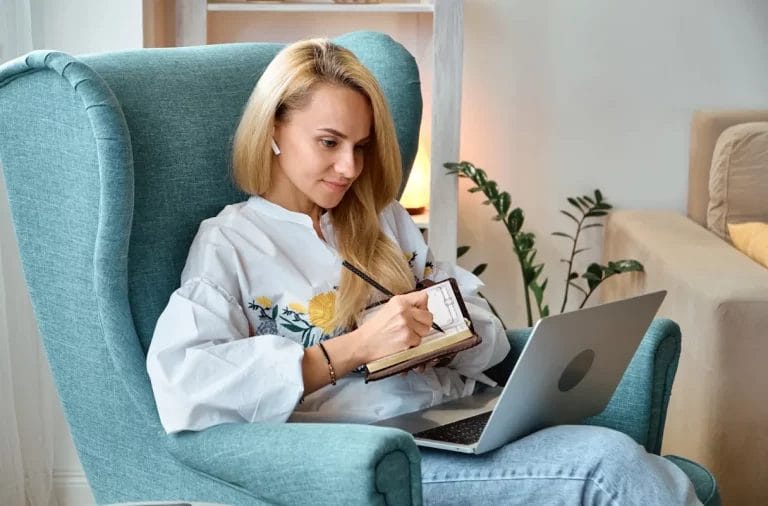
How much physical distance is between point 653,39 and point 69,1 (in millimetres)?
1613

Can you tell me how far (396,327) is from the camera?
1627 mm

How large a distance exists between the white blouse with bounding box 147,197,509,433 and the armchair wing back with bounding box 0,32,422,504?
69 mm

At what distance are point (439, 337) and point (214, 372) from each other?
34 cm

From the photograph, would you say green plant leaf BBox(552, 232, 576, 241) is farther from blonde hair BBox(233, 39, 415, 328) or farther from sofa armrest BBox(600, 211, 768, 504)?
blonde hair BBox(233, 39, 415, 328)

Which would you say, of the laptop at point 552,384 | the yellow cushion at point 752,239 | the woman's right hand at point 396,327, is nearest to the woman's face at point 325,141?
the woman's right hand at point 396,327

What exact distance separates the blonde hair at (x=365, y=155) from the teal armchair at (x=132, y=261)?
0.09 metres

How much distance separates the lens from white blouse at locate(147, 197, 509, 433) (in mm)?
1549

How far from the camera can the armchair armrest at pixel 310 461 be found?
1380 mm

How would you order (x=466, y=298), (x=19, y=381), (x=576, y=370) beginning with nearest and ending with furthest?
(x=576, y=370), (x=466, y=298), (x=19, y=381)

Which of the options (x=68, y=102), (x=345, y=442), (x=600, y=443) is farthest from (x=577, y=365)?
(x=68, y=102)

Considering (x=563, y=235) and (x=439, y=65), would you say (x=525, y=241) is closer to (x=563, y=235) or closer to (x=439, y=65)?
(x=563, y=235)

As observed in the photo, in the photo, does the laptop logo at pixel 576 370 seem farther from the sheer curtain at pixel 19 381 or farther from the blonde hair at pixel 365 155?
the sheer curtain at pixel 19 381

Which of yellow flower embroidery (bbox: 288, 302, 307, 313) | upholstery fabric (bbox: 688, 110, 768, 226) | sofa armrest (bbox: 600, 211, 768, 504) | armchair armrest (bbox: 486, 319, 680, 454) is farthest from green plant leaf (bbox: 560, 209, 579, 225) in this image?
yellow flower embroidery (bbox: 288, 302, 307, 313)

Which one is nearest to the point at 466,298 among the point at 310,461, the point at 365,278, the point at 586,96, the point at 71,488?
the point at 365,278
